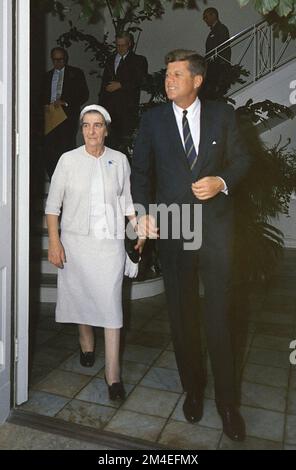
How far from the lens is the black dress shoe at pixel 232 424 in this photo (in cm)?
257

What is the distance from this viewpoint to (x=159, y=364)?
3.59 meters

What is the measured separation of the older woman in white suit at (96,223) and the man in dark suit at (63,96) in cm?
342

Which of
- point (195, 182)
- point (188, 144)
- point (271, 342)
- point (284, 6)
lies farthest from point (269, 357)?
point (284, 6)

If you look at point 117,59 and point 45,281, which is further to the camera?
point 117,59

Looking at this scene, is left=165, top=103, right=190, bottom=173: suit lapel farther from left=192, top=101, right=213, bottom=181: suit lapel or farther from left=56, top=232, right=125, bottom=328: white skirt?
left=56, top=232, right=125, bottom=328: white skirt

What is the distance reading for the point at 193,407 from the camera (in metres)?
2.80

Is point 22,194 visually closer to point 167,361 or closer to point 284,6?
point 167,361

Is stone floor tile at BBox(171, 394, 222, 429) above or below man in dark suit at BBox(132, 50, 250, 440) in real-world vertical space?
below

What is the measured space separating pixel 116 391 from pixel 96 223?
1.03 m

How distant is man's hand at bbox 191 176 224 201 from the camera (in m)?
2.39

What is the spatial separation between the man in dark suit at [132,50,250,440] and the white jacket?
0.38 meters

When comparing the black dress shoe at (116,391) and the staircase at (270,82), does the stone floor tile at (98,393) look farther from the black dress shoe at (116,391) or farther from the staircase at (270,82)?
the staircase at (270,82)

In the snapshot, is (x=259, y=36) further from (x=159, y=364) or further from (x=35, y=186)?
(x=159, y=364)

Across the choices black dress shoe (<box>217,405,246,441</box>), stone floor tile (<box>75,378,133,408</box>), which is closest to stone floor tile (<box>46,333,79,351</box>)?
stone floor tile (<box>75,378,133,408</box>)
